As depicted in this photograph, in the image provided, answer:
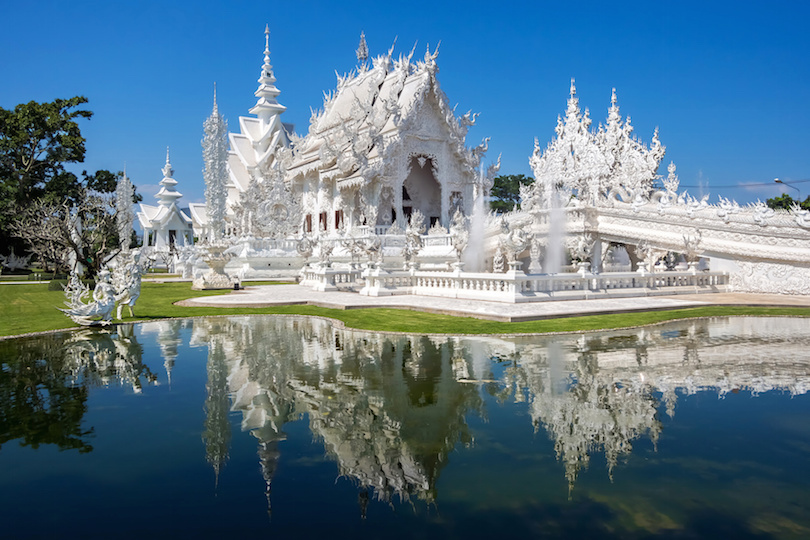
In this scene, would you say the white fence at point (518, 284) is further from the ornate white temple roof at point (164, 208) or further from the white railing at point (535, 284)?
the ornate white temple roof at point (164, 208)

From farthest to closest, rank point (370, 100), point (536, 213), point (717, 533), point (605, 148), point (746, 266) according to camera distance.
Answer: point (605, 148)
point (370, 100)
point (536, 213)
point (746, 266)
point (717, 533)

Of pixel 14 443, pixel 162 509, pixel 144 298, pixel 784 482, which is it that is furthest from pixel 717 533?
pixel 144 298

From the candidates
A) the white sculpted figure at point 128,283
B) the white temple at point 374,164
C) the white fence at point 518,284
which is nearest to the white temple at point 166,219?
the white temple at point 374,164

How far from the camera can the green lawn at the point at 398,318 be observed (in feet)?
33.1

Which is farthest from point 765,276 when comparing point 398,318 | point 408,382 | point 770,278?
point 408,382

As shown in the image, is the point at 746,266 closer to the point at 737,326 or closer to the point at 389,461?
the point at 737,326

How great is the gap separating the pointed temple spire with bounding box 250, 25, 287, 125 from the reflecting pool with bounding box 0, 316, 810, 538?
36.9 m

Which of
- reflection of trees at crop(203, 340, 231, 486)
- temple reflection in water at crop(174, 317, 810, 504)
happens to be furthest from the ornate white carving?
reflection of trees at crop(203, 340, 231, 486)

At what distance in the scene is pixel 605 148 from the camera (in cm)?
3438

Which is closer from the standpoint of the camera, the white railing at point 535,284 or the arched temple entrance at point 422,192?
the white railing at point 535,284

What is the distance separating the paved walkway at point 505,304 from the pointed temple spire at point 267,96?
2894 centimetres

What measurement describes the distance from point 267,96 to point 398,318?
36315 mm

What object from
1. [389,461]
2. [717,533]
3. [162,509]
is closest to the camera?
[717,533]

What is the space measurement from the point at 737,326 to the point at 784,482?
804 centimetres
